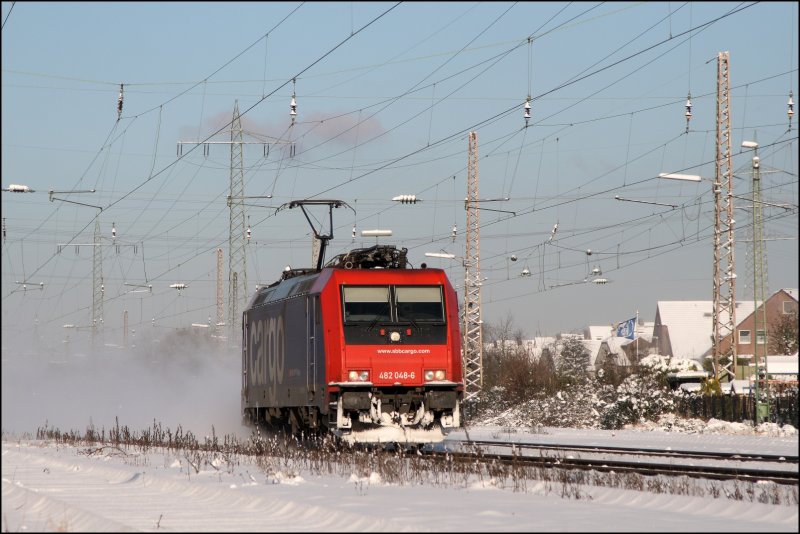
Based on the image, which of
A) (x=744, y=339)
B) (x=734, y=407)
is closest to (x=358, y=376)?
(x=734, y=407)

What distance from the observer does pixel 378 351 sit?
2341 centimetres

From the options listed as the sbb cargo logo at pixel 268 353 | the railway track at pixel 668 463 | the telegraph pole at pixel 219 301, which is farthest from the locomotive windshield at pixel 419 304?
the telegraph pole at pixel 219 301

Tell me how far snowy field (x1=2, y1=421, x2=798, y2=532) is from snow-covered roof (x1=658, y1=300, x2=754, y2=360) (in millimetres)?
110348

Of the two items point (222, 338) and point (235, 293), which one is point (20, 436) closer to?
point (235, 293)

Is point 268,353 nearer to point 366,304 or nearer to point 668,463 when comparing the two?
point 366,304

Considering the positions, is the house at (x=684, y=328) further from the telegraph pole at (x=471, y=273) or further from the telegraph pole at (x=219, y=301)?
the telegraph pole at (x=471, y=273)

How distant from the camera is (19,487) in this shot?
16.7 metres

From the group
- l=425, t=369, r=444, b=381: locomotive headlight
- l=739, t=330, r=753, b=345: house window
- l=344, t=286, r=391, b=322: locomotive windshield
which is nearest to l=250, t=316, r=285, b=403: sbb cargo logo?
l=344, t=286, r=391, b=322: locomotive windshield

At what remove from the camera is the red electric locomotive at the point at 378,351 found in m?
23.1

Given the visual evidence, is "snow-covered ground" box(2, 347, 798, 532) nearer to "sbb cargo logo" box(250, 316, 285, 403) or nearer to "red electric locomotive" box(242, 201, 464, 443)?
"red electric locomotive" box(242, 201, 464, 443)

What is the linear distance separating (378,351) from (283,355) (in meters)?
3.99

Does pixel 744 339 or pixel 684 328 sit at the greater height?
pixel 684 328

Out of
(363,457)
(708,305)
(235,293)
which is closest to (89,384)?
(235,293)

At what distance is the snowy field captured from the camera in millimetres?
11602
